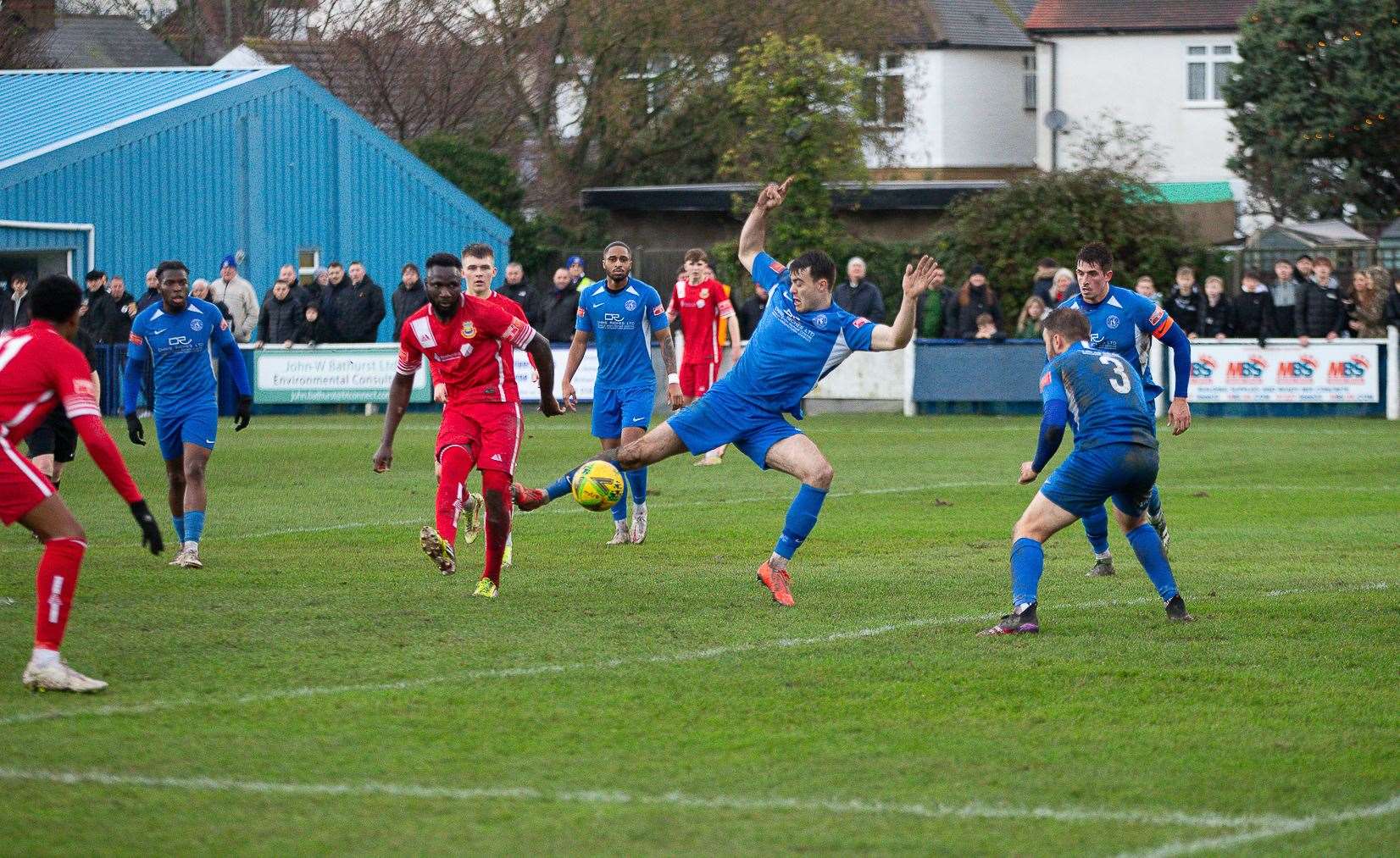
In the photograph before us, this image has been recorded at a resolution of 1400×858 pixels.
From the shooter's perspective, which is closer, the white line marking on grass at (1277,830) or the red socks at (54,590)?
the white line marking on grass at (1277,830)

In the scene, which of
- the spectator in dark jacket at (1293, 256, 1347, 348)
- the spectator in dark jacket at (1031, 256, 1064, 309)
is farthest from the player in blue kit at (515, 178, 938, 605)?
the spectator in dark jacket at (1293, 256, 1347, 348)

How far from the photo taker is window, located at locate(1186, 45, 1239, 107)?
49500 millimetres

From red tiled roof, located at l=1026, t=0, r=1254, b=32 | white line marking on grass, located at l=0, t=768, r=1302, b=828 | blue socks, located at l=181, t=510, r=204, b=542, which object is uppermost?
red tiled roof, located at l=1026, t=0, r=1254, b=32

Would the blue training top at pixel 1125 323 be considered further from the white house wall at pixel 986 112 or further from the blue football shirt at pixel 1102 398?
the white house wall at pixel 986 112

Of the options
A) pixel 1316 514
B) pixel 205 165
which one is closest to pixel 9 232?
pixel 205 165

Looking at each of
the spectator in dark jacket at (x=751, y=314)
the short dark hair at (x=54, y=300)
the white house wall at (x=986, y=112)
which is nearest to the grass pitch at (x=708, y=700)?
the short dark hair at (x=54, y=300)

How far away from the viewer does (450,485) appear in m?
10.5

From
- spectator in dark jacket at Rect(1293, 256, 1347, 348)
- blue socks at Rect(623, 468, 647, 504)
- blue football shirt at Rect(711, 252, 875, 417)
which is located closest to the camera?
blue football shirt at Rect(711, 252, 875, 417)

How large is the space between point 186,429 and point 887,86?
38486 mm

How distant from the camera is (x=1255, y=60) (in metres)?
39.2

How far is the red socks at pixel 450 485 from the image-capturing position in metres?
10.5

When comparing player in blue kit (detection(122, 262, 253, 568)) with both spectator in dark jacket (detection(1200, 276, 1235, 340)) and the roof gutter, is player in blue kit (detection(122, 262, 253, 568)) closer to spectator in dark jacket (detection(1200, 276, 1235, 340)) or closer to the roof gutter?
spectator in dark jacket (detection(1200, 276, 1235, 340))

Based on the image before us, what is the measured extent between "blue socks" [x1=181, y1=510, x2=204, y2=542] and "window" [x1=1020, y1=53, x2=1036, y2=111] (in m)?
46.8

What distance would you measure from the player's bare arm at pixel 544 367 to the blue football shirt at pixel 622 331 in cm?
238
